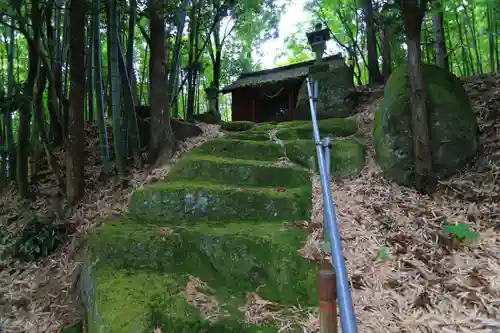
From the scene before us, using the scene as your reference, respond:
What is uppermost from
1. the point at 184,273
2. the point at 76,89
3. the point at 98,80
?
the point at 98,80

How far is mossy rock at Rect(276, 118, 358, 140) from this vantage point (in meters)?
4.20

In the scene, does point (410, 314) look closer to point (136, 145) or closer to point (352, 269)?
point (352, 269)

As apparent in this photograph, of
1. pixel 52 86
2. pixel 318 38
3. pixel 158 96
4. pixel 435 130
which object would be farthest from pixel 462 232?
pixel 318 38

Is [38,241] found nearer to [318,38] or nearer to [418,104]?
[418,104]

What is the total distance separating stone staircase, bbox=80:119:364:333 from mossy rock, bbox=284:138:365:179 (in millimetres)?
15

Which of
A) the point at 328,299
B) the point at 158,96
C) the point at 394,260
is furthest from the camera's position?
the point at 158,96

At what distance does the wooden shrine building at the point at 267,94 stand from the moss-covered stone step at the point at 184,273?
6811 millimetres

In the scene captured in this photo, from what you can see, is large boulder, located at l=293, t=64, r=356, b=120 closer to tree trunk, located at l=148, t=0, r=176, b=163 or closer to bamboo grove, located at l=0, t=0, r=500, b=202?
bamboo grove, located at l=0, t=0, r=500, b=202

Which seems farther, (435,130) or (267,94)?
(267,94)

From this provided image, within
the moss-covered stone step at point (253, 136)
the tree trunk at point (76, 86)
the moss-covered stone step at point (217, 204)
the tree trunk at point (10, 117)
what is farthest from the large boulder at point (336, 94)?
the tree trunk at point (10, 117)

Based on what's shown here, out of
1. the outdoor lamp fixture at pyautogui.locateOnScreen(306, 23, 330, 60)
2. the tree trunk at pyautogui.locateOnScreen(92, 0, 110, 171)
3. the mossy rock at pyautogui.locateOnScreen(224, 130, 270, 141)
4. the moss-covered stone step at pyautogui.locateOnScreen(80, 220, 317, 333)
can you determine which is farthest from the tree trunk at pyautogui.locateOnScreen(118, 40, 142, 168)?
the outdoor lamp fixture at pyautogui.locateOnScreen(306, 23, 330, 60)

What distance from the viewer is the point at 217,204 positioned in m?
2.76

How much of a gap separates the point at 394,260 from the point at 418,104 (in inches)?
57.8

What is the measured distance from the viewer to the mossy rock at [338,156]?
333cm
